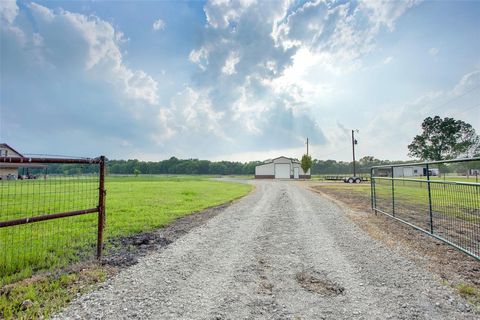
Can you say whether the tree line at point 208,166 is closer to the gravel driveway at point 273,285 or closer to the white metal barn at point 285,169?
the white metal barn at point 285,169

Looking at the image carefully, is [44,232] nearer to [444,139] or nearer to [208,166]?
[444,139]

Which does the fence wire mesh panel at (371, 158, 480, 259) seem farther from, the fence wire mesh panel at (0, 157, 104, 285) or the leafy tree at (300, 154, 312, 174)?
the leafy tree at (300, 154, 312, 174)

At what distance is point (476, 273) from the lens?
3705 millimetres

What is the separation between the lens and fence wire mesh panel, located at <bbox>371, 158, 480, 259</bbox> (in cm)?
413

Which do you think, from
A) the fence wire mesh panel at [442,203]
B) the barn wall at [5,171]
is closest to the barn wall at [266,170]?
the fence wire mesh panel at [442,203]

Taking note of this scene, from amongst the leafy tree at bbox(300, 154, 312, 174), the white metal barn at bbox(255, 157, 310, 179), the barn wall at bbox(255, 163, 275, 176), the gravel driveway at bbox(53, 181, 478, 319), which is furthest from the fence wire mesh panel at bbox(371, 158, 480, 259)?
the barn wall at bbox(255, 163, 275, 176)

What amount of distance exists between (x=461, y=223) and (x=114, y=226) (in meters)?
8.39

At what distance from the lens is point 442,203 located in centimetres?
502

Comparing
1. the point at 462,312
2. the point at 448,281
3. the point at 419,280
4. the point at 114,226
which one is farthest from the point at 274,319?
the point at 114,226

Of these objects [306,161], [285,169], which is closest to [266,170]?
[285,169]

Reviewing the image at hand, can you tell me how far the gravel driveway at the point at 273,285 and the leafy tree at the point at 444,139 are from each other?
207 ft

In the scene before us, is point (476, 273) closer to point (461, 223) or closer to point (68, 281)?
point (461, 223)

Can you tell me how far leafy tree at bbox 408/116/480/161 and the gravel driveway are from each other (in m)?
63.1

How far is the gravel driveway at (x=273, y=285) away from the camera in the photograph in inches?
105
